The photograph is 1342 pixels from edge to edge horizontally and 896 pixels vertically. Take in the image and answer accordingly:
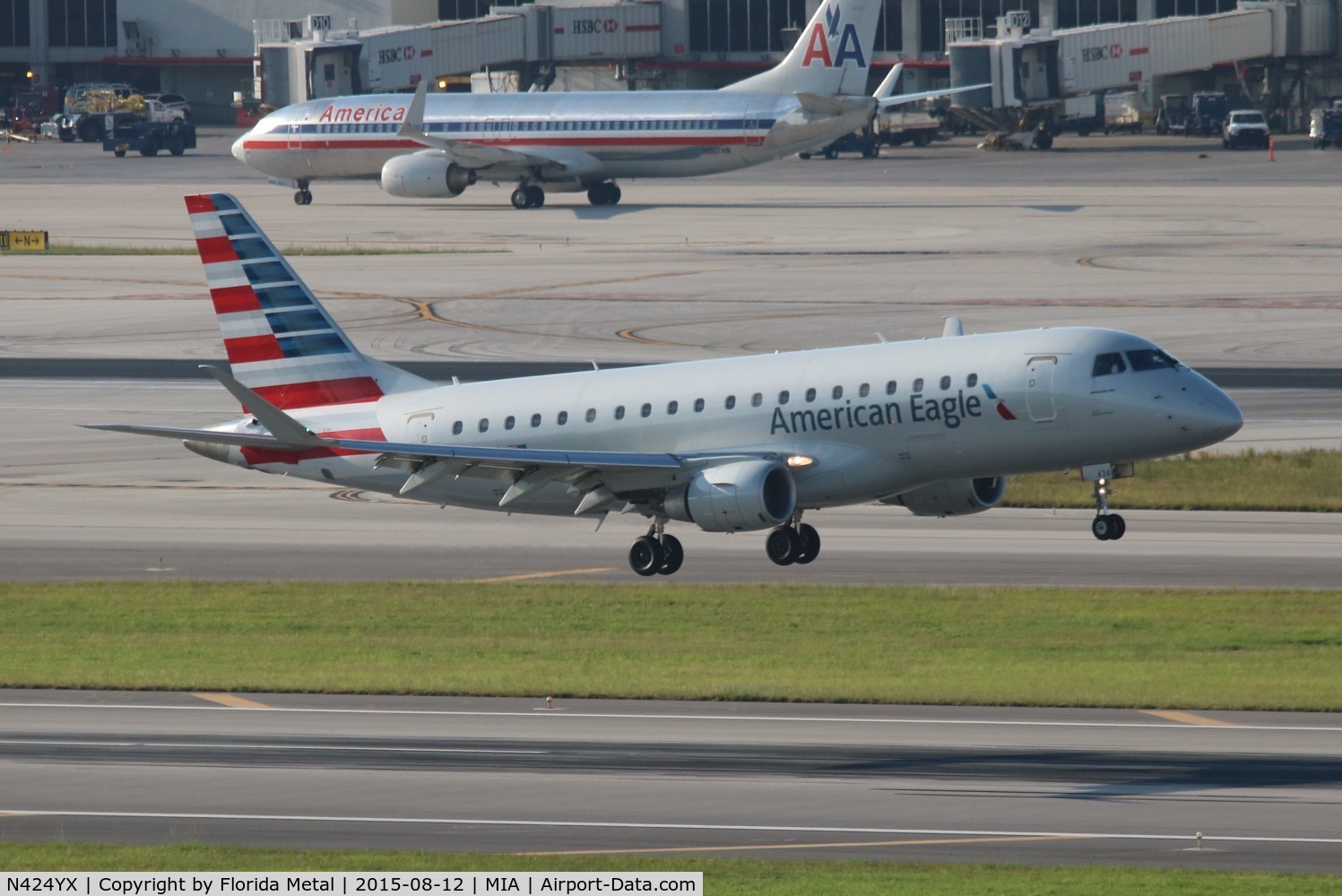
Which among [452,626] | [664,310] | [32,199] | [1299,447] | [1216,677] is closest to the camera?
[1216,677]

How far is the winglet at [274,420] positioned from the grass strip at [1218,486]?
2130 cm

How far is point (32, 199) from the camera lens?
513 feet

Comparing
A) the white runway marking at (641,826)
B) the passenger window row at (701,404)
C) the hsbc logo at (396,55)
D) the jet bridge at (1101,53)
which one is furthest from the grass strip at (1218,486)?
the hsbc logo at (396,55)

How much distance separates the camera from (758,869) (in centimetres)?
2692

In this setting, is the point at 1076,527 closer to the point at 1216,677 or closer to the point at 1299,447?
the point at 1299,447

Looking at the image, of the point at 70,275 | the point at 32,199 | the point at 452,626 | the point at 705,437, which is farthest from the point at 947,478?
the point at 32,199

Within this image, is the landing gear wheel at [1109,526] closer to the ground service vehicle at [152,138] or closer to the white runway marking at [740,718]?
the white runway marking at [740,718]

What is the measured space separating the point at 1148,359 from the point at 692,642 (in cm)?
1153

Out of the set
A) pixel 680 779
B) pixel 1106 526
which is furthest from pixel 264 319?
pixel 680 779

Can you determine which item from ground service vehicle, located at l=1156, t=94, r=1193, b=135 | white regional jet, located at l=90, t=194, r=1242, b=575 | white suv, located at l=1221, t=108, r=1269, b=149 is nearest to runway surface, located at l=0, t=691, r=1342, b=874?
white regional jet, located at l=90, t=194, r=1242, b=575

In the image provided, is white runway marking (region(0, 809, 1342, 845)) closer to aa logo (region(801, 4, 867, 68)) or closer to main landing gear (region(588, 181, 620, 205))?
aa logo (region(801, 4, 867, 68))

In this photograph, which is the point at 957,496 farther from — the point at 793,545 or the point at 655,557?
the point at 655,557

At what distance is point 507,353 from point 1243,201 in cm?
6905

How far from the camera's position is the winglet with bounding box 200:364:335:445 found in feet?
146
